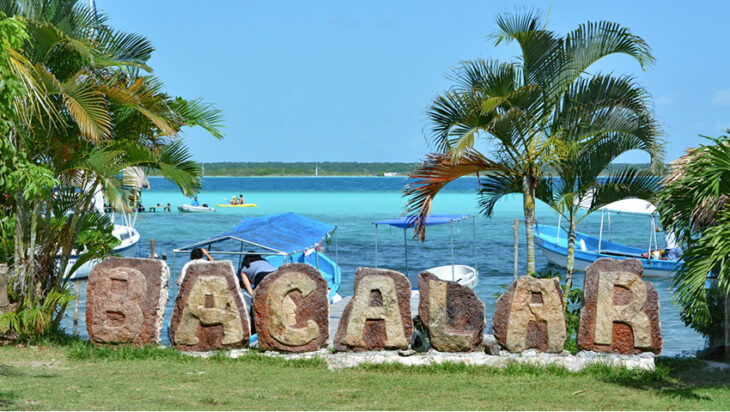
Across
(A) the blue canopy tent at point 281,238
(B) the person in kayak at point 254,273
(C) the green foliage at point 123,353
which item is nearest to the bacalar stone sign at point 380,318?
(C) the green foliage at point 123,353

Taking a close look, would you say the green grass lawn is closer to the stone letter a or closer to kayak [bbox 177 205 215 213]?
the stone letter a

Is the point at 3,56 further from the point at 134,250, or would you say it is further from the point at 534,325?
the point at 134,250

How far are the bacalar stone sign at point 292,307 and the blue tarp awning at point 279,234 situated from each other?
4726mm

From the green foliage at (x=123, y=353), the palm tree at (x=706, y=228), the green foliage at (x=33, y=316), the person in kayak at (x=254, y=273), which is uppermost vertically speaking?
the palm tree at (x=706, y=228)

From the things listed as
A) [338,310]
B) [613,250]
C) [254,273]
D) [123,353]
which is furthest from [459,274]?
[123,353]

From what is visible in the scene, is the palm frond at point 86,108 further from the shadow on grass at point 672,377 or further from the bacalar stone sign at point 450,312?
the shadow on grass at point 672,377

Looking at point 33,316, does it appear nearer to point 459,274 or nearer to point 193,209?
point 459,274

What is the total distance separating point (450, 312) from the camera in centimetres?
1039

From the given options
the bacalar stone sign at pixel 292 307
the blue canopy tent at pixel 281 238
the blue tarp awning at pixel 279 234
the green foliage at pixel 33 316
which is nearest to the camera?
the bacalar stone sign at pixel 292 307

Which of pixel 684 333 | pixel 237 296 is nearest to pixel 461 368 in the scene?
pixel 237 296

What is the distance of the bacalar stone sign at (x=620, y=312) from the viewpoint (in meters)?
10.2

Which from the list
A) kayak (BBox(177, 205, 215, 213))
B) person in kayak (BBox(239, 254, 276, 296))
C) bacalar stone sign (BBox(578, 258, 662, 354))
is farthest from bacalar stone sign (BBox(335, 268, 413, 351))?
kayak (BBox(177, 205, 215, 213))

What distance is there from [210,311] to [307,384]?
6.86 ft

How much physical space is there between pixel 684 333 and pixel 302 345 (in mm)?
A: 10010
